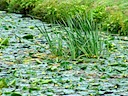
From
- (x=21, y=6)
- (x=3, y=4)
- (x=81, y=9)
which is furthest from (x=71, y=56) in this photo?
(x=3, y=4)

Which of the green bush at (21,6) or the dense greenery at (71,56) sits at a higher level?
the green bush at (21,6)

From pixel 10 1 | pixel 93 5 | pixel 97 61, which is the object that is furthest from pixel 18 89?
pixel 10 1

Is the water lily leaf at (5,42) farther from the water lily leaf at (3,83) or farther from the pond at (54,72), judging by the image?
the water lily leaf at (3,83)

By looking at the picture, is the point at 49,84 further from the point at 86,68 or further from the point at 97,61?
the point at 97,61

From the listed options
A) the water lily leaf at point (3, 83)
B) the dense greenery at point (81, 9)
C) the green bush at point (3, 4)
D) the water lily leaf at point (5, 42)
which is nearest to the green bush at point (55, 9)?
the dense greenery at point (81, 9)

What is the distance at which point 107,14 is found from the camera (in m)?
12.0

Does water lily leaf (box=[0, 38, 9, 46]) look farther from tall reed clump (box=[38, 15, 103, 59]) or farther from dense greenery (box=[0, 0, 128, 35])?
Answer: dense greenery (box=[0, 0, 128, 35])

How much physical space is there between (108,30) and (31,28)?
1.92m

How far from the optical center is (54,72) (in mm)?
7793

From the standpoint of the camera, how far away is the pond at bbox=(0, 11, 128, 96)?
6.80m

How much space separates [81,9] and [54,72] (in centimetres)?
514

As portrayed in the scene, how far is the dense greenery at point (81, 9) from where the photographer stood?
11508 millimetres

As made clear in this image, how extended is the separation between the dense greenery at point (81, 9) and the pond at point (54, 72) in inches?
36.6

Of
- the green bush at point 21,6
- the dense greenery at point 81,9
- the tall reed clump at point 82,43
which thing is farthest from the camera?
the green bush at point 21,6
